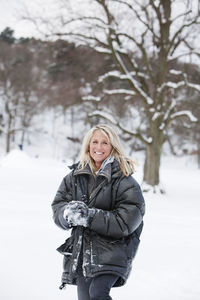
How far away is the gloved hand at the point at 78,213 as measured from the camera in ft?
8.34

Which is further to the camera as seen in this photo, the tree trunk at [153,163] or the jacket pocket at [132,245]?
the tree trunk at [153,163]

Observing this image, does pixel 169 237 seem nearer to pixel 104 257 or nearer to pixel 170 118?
pixel 104 257

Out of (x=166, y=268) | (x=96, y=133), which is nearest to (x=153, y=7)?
(x=166, y=268)

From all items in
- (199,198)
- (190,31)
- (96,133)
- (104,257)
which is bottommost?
(199,198)

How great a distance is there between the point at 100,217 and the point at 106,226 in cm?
7

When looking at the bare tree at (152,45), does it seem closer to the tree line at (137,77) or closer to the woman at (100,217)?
the tree line at (137,77)

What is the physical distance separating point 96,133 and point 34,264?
8.67ft

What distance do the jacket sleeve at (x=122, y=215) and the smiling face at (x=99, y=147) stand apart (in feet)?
0.97

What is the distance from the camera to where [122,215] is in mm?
2580

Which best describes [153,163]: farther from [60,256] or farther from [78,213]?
[78,213]

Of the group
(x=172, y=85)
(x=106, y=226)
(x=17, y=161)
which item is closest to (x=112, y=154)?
(x=106, y=226)

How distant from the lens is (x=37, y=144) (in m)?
47.8

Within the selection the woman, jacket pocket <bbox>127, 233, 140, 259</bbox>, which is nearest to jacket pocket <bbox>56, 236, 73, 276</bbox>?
the woman

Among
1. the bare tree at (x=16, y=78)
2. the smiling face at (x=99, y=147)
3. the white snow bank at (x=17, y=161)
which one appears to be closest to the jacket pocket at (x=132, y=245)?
the smiling face at (x=99, y=147)
